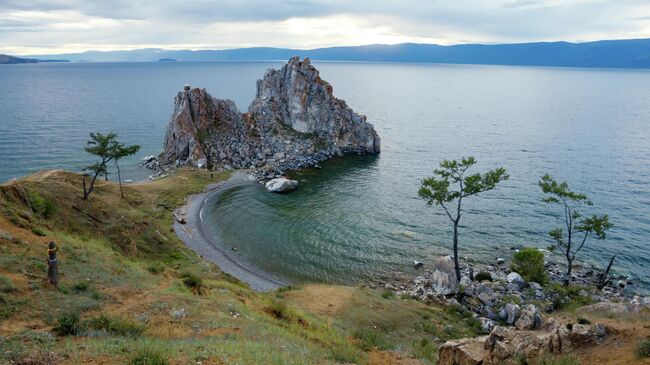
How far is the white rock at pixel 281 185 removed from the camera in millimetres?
77250

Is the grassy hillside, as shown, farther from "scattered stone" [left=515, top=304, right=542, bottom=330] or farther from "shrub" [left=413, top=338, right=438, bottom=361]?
"scattered stone" [left=515, top=304, right=542, bottom=330]

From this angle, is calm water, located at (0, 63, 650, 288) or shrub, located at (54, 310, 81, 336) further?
calm water, located at (0, 63, 650, 288)

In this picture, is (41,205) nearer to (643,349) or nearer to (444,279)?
(444,279)

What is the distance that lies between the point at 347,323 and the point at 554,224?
146 feet

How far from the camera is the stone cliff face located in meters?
92.6

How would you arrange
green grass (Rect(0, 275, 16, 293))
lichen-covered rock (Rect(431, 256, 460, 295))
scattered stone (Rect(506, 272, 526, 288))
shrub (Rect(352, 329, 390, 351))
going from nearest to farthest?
green grass (Rect(0, 275, 16, 293)) < shrub (Rect(352, 329, 390, 351)) < lichen-covered rock (Rect(431, 256, 460, 295)) < scattered stone (Rect(506, 272, 526, 288))

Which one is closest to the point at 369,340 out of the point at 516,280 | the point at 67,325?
the point at 67,325

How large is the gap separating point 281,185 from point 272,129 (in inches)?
1276

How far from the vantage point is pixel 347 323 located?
31000mm

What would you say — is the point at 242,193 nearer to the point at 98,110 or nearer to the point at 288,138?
the point at 288,138

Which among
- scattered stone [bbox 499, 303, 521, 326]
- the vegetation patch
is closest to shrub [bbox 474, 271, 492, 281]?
scattered stone [bbox 499, 303, 521, 326]

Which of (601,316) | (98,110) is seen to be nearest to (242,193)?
(601,316)

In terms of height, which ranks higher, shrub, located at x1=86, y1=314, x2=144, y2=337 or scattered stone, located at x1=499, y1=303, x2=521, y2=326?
shrub, located at x1=86, y1=314, x2=144, y2=337

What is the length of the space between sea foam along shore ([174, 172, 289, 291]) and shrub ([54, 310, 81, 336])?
27.5 metres
